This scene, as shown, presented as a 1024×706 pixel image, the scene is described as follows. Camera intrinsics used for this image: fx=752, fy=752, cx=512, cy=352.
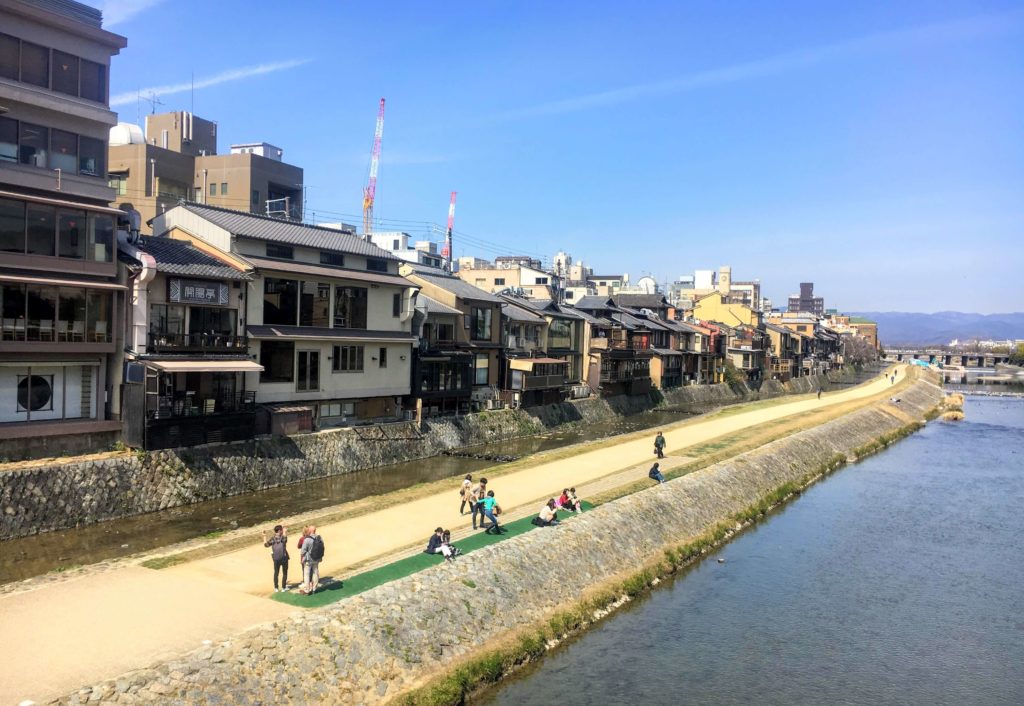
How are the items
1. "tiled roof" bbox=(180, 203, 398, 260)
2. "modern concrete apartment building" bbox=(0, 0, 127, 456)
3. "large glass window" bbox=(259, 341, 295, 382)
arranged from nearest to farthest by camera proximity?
1. "modern concrete apartment building" bbox=(0, 0, 127, 456)
2. "large glass window" bbox=(259, 341, 295, 382)
3. "tiled roof" bbox=(180, 203, 398, 260)

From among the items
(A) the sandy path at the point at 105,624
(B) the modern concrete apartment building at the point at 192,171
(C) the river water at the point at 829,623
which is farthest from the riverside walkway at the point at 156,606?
(B) the modern concrete apartment building at the point at 192,171

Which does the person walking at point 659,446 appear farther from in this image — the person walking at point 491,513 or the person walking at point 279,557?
the person walking at point 279,557

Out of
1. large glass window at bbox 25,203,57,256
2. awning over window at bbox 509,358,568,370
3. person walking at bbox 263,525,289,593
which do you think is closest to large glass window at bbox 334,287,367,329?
awning over window at bbox 509,358,568,370

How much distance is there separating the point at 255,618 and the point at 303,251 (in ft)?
87.1

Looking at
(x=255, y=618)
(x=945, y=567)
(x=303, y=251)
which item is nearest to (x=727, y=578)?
(x=945, y=567)

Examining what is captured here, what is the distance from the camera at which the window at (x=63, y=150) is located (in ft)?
99.2

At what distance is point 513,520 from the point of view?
92.3 ft

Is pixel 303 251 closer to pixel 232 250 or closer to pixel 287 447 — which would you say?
pixel 232 250

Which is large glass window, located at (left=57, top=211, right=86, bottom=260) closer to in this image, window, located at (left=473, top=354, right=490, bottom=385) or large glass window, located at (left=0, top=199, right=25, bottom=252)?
large glass window, located at (left=0, top=199, right=25, bottom=252)

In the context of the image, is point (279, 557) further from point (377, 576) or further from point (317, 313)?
point (317, 313)

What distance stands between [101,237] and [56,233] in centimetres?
170

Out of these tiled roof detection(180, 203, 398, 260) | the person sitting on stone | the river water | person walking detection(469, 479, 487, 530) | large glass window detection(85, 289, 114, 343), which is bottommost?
the river water

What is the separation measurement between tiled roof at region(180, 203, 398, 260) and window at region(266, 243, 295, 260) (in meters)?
0.42

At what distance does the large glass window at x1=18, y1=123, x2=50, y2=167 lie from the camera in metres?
29.3
